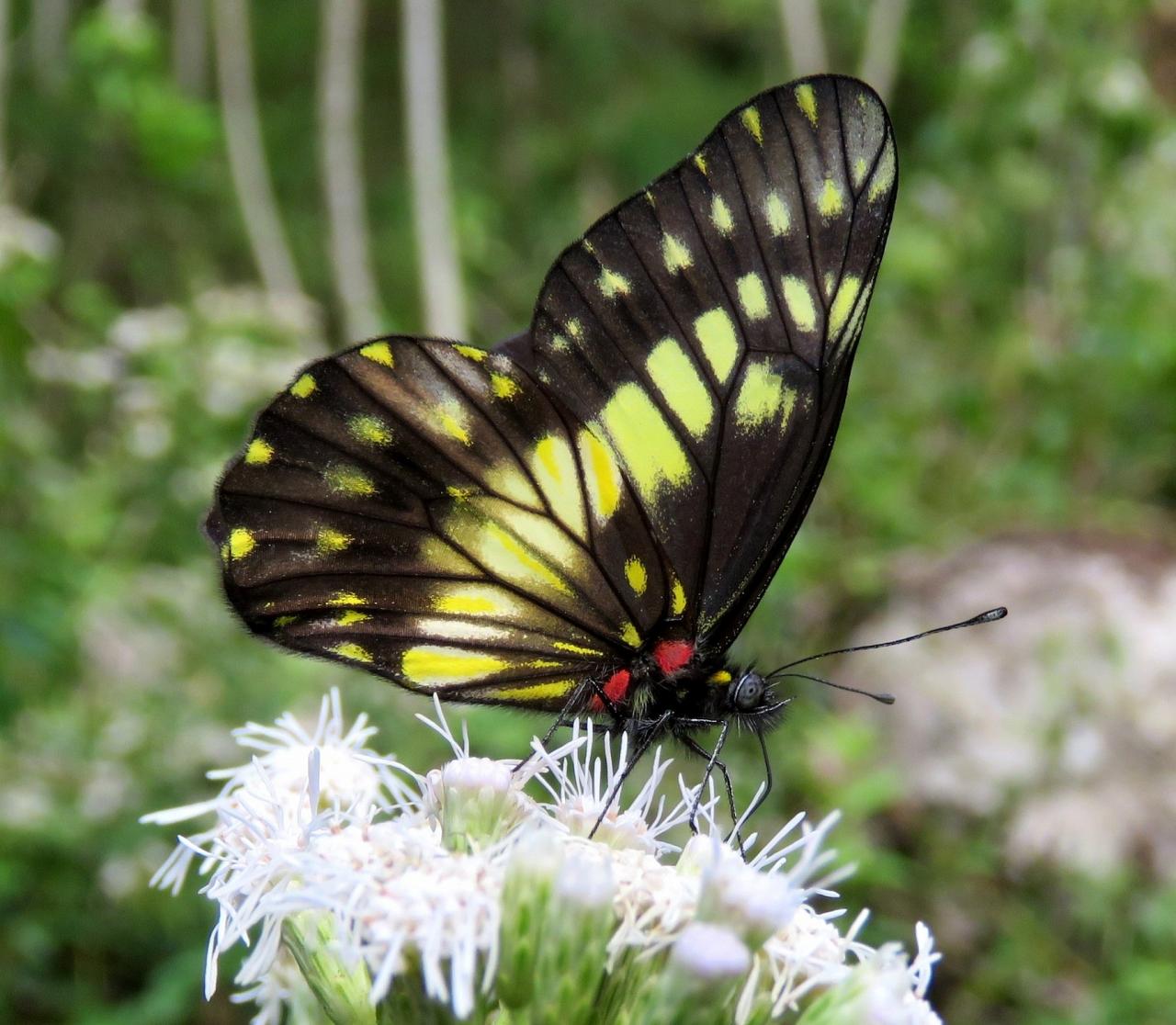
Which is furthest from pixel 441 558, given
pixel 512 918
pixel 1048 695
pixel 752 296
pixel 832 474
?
pixel 832 474

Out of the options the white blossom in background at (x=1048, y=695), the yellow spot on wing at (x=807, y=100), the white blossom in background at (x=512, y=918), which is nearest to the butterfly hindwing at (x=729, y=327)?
the yellow spot on wing at (x=807, y=100)

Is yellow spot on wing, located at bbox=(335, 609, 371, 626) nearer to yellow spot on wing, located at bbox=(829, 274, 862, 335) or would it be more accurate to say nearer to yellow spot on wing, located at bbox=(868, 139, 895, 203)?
yellow spot on wing, located at bbox=(829, 274, 862, 335)

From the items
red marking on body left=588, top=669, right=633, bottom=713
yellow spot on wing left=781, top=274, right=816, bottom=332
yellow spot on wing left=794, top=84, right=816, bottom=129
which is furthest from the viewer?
red marking on body left=588, top=669, right=633, bottom=713

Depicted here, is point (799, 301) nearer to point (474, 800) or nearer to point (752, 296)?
point (752, 296)

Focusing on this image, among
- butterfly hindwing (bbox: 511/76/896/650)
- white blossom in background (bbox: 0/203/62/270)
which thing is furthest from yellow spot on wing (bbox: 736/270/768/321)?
white blossom in background (bbox: 0/203/62/270)

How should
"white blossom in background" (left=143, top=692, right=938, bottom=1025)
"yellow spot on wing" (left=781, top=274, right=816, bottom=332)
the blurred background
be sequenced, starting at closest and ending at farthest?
"white blossom in background" (left=143, top=692, right=938, bottom=1025) → "yellow spot on wing" (left=781, top=274, right=816, bottom=332) → the blurred background

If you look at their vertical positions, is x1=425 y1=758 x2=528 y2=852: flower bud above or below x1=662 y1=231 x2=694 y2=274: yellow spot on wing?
below

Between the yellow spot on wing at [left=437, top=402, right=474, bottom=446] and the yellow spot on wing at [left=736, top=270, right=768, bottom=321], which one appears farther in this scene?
the yellow spot on wing at [left=437, top=402, right=474, bottom=446]

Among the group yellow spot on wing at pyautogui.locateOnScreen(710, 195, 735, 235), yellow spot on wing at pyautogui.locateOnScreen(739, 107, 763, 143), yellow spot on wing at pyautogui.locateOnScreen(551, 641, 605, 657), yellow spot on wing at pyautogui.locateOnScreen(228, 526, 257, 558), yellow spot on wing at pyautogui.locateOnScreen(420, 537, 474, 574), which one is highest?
yellow spot on wing at pyautogui.locateOnScreen(739, 107, 763, 143)
